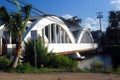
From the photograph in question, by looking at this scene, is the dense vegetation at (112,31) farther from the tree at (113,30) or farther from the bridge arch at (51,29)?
the bridge arch at (51,29)

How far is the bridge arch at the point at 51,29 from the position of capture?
149ft

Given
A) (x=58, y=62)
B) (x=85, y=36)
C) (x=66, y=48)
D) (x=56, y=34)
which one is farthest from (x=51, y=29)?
(x=58, y=62)

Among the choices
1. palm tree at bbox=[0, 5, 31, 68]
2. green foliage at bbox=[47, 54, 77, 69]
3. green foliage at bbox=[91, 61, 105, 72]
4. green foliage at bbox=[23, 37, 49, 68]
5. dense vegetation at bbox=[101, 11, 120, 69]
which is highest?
dense vegetation at bbox=[101, 11, 120, 69]

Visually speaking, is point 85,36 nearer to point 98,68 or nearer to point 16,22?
point 98,68

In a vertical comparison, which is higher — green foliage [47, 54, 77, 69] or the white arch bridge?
the white arch bridge

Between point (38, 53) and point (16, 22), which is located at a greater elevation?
point (16, 22)

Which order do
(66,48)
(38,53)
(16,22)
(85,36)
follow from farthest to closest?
1. (85,36)
2. (66,48)
3. (38,53)
4. (16,22)

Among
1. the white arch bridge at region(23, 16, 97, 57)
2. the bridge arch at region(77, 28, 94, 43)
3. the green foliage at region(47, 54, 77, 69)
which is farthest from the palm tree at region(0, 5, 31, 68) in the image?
the bridge arch at region(77, 28, 94, 43)

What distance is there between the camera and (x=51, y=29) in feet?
179

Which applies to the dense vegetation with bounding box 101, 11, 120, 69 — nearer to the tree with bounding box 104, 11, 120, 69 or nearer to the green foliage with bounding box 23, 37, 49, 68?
the tree with bounding box 104, 11, 120, 69

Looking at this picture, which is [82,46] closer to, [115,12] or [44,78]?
[115,12]

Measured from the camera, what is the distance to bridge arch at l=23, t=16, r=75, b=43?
45438 mm

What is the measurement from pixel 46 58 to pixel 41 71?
6.99 metres

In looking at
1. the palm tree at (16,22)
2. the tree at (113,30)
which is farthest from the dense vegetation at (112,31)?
the palm tree at (16,22)
